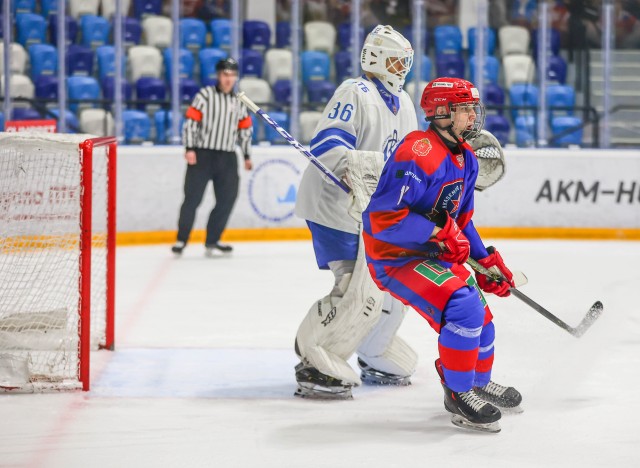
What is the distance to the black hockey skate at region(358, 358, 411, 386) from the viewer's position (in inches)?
164

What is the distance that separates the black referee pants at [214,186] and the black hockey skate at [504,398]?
13.1ft

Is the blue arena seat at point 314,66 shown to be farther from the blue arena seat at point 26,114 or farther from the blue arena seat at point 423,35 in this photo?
the blue arena seat at point 26,114

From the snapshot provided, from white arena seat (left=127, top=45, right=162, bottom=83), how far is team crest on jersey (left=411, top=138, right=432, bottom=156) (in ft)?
19.8

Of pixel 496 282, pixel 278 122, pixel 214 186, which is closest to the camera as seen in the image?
pixel 496 282

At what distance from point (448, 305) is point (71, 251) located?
2.23m

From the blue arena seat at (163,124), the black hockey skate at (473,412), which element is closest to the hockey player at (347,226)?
the black hockey skate at (473,412)

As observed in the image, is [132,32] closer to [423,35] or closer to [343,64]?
[343,64]

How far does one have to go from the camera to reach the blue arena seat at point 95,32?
9.07 m

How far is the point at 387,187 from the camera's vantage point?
345 cm

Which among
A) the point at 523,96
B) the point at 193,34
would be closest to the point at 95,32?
the point at 193,34

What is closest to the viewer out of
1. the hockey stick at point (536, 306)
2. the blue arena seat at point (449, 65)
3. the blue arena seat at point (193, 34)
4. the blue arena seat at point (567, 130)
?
the hockey stick at point (536, 306)

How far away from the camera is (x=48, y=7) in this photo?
8453 mm

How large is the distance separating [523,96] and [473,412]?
6255 mm

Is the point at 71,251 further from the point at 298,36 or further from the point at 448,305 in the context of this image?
the point at 298,36
